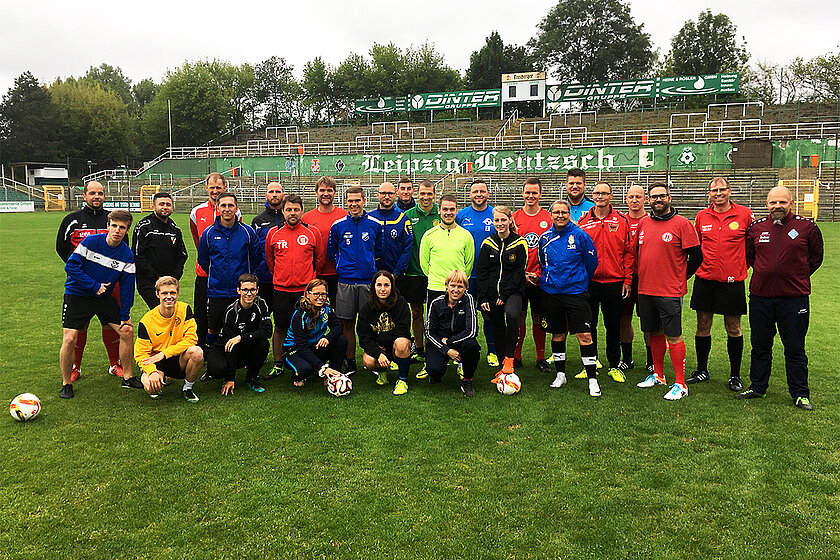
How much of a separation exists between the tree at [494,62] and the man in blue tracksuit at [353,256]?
5868 cm

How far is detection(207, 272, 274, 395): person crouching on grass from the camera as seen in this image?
5.75 m

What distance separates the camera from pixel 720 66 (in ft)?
174

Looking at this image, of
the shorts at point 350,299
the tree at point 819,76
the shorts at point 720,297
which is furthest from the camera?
the tree at point 819,76

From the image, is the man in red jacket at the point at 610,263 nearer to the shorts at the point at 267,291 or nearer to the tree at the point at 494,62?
the shorts at the point at 267,291

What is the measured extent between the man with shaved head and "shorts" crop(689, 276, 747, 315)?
0.33m

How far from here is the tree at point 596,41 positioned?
191 ft

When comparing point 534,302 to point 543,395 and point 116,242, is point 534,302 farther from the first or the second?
point 116,242

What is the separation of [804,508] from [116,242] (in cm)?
621

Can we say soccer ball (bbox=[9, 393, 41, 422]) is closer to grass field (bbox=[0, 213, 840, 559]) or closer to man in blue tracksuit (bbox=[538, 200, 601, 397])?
grass field (bbox=[0, 213, 840, 559])

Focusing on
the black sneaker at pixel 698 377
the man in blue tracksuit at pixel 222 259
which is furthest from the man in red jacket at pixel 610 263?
the man in blue tracksuit at pixel 222 259

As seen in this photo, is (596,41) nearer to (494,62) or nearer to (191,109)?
(494,62)

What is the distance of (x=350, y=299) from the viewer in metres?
6.38

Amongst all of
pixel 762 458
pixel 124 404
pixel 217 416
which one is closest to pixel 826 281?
pixel 762 458

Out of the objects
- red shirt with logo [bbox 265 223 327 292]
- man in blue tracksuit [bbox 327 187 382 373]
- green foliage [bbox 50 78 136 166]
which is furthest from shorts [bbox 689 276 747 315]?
green foliage [bbox 50 78 136 166]
